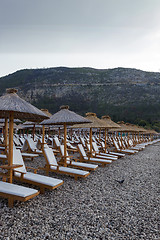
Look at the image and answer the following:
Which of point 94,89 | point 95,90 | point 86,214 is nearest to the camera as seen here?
point 86,214

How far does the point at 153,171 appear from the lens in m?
5.83

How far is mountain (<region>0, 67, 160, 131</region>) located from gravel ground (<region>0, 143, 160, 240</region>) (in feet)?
119

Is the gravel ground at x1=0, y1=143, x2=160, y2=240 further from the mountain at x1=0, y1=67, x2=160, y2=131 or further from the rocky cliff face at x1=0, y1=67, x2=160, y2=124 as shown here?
the rocky cliff face at x1=0, y1=67, x2=160, y2=124

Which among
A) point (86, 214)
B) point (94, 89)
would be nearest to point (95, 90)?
point (94, 89)

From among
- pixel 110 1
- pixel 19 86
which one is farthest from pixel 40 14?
pixel 19 86

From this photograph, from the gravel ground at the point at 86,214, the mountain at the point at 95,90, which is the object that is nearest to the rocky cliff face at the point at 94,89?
the mountain at the point at 95,90

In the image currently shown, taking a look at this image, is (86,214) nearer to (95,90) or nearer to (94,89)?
(95,90)

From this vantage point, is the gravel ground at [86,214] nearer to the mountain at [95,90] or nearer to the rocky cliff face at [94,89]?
the mountain at [95,90]

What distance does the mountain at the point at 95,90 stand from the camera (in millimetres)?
43550

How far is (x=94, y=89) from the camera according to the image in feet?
181

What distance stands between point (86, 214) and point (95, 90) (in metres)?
53.2

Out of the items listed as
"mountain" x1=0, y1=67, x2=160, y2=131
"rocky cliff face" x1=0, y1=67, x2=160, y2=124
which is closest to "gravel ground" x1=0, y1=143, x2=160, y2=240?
"mountain" x1=0, y1=67, x2=160, y2=131

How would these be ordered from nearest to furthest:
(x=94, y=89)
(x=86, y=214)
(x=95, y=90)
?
(x=86, y=214)
(x=95, y=90)
(x=94, y=89)

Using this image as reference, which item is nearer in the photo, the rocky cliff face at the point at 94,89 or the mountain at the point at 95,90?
the mountain at the point at 95,90
